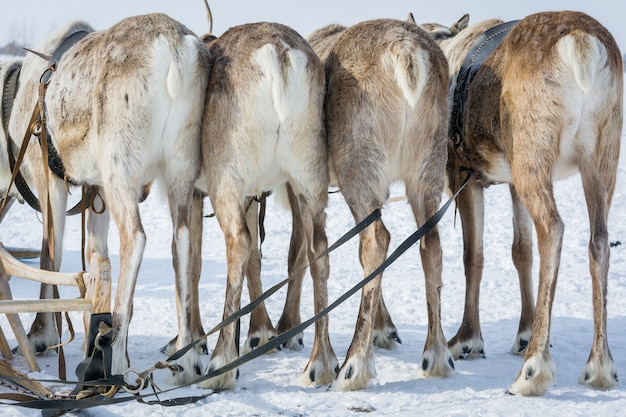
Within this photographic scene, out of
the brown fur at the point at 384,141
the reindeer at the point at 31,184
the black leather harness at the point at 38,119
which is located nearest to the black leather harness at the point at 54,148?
the black leather harness at the point at 38,119

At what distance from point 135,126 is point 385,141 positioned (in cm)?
166

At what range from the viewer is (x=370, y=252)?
530 centimetres

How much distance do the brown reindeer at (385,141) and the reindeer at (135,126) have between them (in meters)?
1.01

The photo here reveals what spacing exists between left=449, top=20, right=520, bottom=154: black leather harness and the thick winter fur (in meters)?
1.34

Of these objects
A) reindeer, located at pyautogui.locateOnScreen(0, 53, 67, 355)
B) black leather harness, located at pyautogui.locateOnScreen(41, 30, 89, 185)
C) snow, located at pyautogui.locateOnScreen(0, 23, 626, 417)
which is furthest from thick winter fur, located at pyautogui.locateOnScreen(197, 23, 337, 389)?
reindeer, located at pyautogui.locateOnScreen(0, 53, 67, 355)

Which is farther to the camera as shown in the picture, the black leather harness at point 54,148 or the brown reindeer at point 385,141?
the black leather harness at point 54,148

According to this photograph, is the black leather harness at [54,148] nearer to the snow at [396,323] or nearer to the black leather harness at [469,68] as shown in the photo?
the snow at [396,323]

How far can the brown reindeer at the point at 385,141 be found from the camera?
520cm

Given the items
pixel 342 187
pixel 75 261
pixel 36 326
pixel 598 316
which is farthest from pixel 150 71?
pixel 75 261

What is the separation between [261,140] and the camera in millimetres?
5121

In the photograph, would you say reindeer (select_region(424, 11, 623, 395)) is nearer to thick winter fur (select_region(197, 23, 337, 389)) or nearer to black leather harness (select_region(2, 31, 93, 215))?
thick winter fur (select_region(197, 23, 337, 389))

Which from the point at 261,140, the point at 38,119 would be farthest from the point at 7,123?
the point at 261,140

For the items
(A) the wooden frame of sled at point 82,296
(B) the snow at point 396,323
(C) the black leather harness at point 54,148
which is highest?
(C) the black leather harness at point 54,148

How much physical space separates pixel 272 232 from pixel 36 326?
616 cm
